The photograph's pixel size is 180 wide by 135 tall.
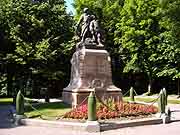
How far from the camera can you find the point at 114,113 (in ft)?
49.2

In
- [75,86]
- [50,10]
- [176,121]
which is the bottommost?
[176,121]

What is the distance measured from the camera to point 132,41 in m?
38.4

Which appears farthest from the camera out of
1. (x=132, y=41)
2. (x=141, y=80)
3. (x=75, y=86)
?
(x=141, y=80)

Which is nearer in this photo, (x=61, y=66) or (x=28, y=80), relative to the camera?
(x=61, y=66)

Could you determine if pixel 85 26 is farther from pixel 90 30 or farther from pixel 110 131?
pixel 110 131

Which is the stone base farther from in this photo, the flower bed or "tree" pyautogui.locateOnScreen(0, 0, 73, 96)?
"tree" pyautogui.locateOnScreen(0, 0, 73, 96)

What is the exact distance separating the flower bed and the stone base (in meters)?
1.98

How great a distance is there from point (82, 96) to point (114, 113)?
10.3 ft

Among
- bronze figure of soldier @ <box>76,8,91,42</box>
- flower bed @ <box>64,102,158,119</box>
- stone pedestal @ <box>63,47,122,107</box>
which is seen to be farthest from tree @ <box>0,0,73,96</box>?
flower bed @ <box>64,102,158,119</box>

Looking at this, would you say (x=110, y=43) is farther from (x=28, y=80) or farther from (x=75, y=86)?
(x=75, y=86)

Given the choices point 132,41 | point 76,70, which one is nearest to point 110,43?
point 132,41

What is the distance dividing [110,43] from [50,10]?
8678 millimetres

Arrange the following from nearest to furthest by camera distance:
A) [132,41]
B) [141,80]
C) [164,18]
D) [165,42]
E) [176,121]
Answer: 1. [176,121]
2. [164,18]
3. [165,42]
4. [132,41]
5. [141,80]

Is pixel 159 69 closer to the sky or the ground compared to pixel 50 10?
closer to the ground
